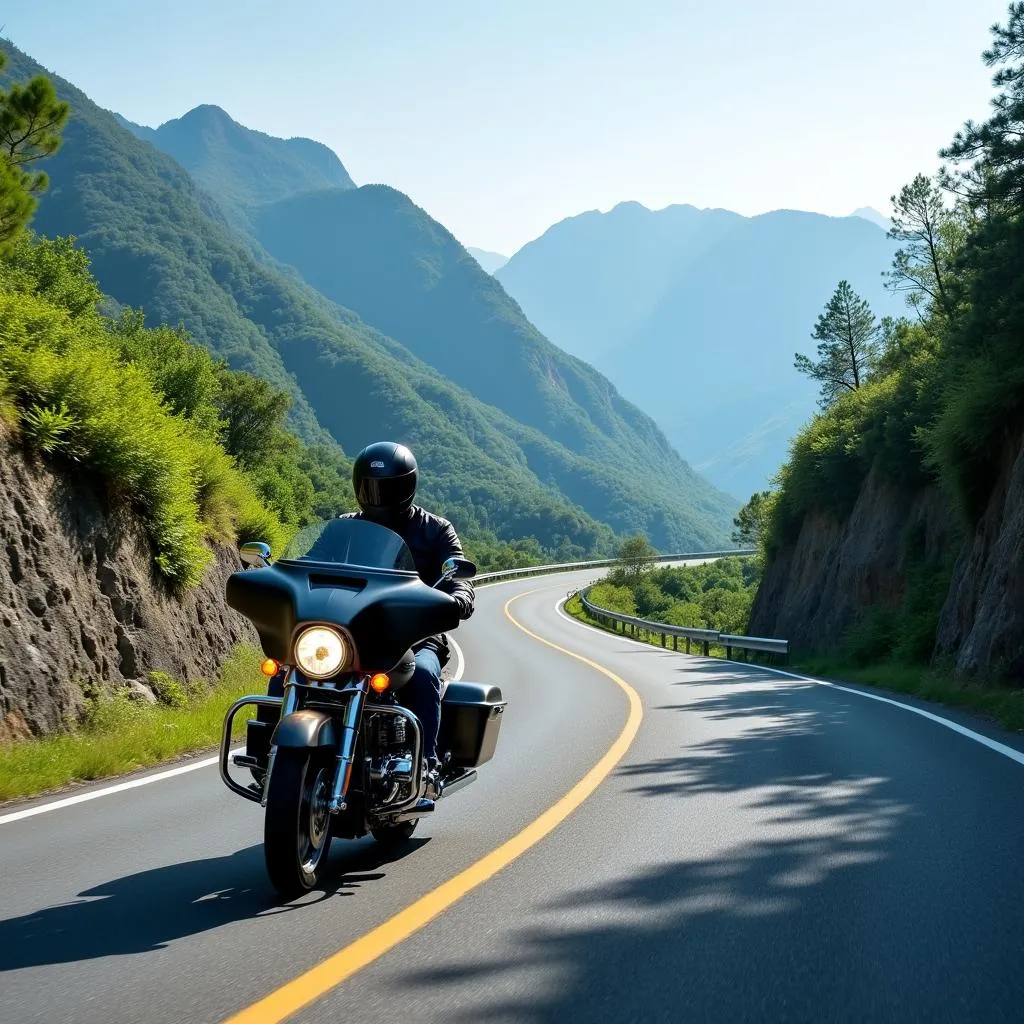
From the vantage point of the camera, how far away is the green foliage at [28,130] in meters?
21.0

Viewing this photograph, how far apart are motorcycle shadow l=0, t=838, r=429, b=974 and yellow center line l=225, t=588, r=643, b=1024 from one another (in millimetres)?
427

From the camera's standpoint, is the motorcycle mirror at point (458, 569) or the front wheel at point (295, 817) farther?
the motorcycle mirror at point (458, 569)

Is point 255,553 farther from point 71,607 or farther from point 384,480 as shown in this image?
point 71,607

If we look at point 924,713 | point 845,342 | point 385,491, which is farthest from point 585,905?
point 845,342

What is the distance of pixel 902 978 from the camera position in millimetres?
3588

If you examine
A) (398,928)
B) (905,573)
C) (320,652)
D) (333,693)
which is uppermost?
(905,573)

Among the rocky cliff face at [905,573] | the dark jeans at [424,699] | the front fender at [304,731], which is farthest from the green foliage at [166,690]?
the rocky cliff face at [905,573]

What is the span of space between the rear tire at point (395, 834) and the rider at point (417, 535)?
560mm

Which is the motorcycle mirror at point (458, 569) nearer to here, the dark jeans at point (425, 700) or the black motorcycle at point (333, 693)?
the black motorcycle at point (333, 693)

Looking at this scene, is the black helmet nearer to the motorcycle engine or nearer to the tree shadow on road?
the motorcycle engine

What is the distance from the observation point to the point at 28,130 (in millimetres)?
22172

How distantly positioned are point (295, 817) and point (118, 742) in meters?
5.34

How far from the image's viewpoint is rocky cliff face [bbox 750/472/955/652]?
2584cm

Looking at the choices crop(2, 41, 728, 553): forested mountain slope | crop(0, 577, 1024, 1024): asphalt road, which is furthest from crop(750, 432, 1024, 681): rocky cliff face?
crop(2, 41, 728, 553): forested mountain slope
